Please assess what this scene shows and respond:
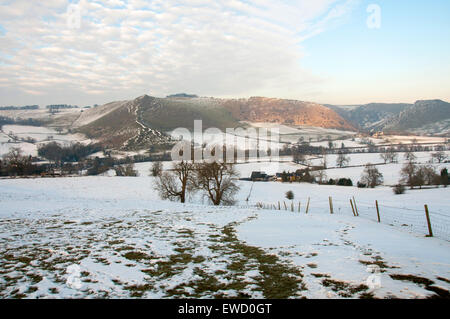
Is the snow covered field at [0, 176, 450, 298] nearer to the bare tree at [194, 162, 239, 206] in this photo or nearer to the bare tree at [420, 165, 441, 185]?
the bare tree at [194, 162, 239, 206]

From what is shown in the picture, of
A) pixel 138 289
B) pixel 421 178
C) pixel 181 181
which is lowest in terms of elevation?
pixel 421 178

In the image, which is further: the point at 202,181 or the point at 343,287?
the point at 202,181

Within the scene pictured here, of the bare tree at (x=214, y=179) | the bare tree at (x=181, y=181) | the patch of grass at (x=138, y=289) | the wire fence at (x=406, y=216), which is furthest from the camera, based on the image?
the bare tree at (x=181, y=181)

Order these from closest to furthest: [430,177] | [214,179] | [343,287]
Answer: [343,287] → [214,179] → [430,177]

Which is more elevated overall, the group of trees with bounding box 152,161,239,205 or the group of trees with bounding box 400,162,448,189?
the group of trees with bounding box 152,161,239,205

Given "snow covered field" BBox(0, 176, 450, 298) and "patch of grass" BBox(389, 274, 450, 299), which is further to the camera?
"snow covered field" BBox(0, 176, 450, 298)

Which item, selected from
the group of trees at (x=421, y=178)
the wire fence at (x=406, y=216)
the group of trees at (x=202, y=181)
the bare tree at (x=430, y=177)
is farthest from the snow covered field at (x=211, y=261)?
the bare tree at (x=430, y=177)

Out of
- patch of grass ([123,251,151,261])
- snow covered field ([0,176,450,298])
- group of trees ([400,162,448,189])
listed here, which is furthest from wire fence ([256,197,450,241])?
group of trees ([400,162,448,189])

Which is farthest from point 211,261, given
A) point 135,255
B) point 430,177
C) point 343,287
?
point 430,177

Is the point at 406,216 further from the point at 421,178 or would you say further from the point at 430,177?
the point at 430,177

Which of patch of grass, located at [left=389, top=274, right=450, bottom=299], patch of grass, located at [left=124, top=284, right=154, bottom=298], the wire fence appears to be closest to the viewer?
patch of grass, located at [left=389, top=274, right=450, bottom=299]

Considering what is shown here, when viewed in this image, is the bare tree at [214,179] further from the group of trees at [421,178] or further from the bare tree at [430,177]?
the bare tree at [430,177]

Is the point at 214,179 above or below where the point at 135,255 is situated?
below
